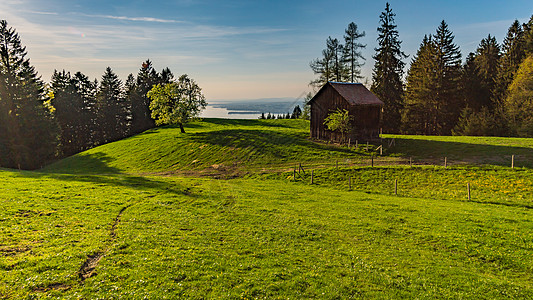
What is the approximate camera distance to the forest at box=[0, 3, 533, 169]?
62219mm

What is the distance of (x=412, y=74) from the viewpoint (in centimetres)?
8544

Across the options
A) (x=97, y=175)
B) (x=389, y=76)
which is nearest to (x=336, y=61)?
(x=389, y=76)

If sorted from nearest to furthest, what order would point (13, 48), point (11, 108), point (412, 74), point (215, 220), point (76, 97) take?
point (215, 220) → point (11, 108) → point (13, 48) → point (412, 74) → point (76, 97)

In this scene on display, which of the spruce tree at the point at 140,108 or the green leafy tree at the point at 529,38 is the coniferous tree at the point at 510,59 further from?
the spruce tree at the point at 140,108

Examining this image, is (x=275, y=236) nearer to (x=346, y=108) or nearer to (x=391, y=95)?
(x=346, y=108)

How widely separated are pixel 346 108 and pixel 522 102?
40.5 metres

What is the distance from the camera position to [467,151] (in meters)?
43.8

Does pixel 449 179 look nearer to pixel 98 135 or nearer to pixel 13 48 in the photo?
pixel 13 48

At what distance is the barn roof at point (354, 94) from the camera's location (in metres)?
54.8

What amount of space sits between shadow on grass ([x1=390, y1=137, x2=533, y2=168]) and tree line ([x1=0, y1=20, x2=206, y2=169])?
50.9m

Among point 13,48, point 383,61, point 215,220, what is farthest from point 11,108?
point 383,61

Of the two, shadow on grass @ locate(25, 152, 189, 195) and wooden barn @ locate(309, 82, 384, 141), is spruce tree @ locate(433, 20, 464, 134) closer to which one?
wooden barn @ locate(309, 82, 384, 141)

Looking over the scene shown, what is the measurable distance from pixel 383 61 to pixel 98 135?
323ft

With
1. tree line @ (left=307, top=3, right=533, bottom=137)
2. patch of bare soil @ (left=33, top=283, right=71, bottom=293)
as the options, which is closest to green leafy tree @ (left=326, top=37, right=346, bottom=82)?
tree line @ (left=307, top=3, right=533, bottom=137)
